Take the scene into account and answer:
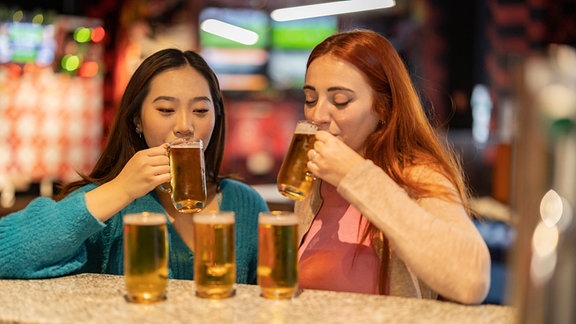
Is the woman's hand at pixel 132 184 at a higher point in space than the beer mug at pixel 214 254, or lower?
higher

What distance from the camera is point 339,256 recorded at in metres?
2.22

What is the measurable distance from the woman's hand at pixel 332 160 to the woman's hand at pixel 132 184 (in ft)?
1.56

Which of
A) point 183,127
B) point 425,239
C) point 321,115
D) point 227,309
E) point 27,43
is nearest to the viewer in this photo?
point 227,309

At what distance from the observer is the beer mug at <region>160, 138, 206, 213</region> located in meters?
2.02

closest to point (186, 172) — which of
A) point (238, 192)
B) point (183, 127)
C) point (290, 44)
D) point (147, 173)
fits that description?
point (147, 173)

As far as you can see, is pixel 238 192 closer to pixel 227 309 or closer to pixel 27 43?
pixel 227 309

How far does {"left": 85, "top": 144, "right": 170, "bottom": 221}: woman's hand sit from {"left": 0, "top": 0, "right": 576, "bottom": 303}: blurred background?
314 cm

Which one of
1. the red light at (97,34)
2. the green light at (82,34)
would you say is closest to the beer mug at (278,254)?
the green light at (82,34)

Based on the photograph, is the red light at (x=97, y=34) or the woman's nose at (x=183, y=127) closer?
the woman's nose at (x=183, y=127)

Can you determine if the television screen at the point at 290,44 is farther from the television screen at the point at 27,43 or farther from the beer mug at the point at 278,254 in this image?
the beer mug at the point at 278,254

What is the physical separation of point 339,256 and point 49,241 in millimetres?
915

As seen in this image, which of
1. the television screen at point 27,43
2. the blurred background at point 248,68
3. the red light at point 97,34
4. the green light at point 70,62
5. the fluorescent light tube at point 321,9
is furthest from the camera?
the fluorescent light tube at point 321,9

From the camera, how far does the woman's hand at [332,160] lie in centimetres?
185

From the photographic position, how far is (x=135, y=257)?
1.64m
